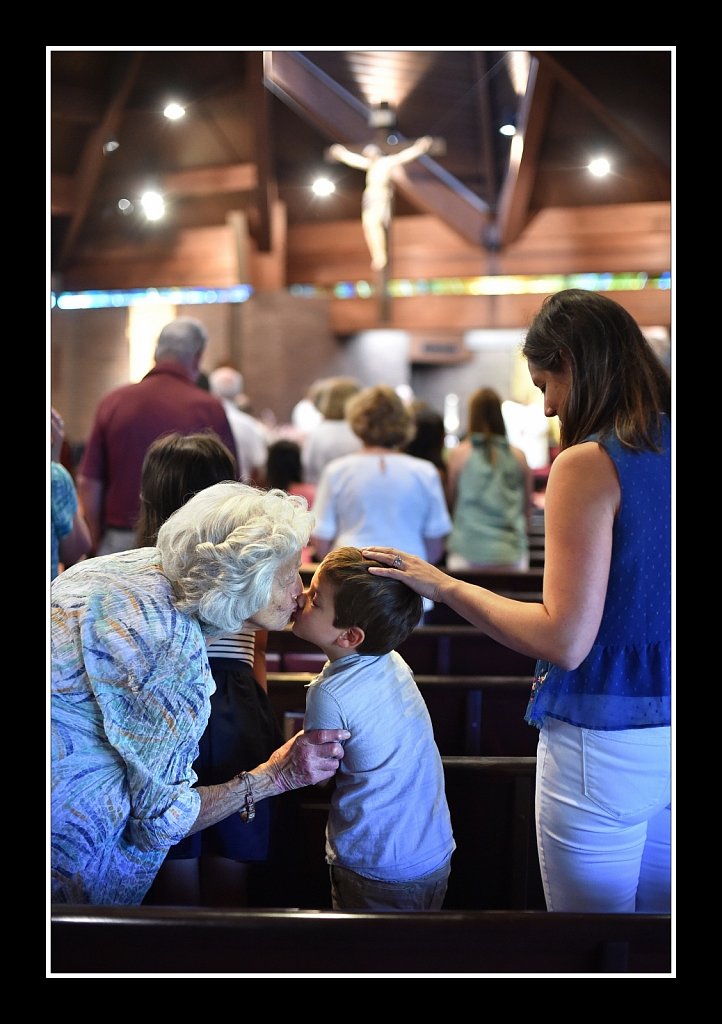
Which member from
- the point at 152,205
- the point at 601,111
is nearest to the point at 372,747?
the point at 601,111

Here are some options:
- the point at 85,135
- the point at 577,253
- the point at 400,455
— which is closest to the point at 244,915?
the point at 400,455

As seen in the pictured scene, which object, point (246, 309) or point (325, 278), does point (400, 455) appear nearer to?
point (246, 309)

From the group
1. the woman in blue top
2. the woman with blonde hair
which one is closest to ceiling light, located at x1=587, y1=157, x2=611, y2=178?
the woman with blonde hair

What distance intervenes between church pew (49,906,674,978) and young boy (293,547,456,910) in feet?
1.43

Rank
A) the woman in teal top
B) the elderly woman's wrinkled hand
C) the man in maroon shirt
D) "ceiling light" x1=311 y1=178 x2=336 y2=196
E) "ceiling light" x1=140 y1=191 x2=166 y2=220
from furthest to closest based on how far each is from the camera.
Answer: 1. "ceiling light" x1=311 y1=178 x2=336 y2=196
2. "ceiling light" x1=140 y1=191 x2=166 y2=220
3. the woman in teal top
4. the man in maroon shirt
5. the elderly woman's wrinkled hand

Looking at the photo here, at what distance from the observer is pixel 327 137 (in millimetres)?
13219

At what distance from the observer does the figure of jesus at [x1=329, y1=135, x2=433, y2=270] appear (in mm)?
11859

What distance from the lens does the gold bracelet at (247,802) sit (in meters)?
1.81

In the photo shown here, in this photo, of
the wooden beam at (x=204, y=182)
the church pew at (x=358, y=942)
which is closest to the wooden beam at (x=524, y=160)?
the wooden beam at (x=204, y=182)

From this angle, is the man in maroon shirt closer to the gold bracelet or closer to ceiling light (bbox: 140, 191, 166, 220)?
the gold bracelet

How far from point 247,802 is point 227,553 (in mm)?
485

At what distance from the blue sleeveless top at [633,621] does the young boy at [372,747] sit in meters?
0.32

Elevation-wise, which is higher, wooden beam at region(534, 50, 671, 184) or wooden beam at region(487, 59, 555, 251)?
wooden beam at region(487, 59, 555, 251)

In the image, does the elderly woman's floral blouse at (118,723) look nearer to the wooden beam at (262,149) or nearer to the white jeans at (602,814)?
the white jeans at (602,814)
